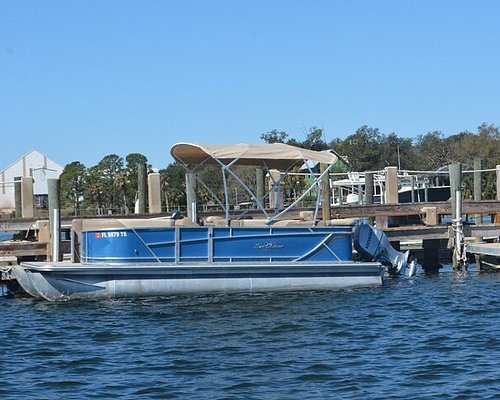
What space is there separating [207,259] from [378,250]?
461 centimetres

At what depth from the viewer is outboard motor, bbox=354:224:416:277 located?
23.1 m

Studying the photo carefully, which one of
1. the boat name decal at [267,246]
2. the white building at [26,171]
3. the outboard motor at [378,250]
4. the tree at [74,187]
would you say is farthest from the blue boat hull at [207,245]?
the white building at [26,171]

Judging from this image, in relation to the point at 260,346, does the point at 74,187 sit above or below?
above

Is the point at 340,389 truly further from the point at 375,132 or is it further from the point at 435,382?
the point at 375,132

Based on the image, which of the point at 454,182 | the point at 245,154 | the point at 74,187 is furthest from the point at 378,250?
the point at 74,187

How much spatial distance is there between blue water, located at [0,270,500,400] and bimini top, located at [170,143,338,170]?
3.13 m

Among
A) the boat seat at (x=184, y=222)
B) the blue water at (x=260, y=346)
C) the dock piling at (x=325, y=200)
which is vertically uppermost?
the dock piling at (x=325, y=200)

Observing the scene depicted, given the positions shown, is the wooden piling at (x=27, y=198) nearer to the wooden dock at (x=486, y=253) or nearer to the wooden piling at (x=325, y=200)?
the wooden piling at (x=325, y=200)

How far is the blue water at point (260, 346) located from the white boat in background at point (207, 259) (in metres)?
0.37

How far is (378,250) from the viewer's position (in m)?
23.6

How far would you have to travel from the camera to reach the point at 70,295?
20.9 m

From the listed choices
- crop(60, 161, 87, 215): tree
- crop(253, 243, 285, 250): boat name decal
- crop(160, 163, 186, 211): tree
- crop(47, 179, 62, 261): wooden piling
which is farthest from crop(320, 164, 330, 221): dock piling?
crop(60, 161, 87, 215): tree

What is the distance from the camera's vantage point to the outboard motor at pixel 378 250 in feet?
75.9

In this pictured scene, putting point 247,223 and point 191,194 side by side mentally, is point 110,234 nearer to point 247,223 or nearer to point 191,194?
point 247,223
